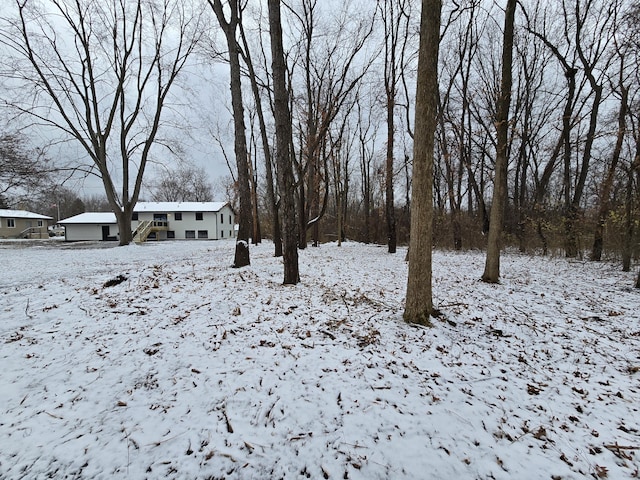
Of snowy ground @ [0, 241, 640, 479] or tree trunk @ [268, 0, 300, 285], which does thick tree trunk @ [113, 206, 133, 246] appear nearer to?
snowy ground @ [0, 241, 640, 479]

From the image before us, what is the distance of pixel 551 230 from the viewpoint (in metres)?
11.5

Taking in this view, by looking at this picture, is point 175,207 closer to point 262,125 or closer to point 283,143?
point 262,125

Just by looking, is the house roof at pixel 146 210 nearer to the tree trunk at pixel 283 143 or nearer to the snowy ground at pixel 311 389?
the tree trunk at pixel 283 143

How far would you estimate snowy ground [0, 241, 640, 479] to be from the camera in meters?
1.73

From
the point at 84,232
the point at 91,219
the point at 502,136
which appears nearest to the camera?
the point at 502,136

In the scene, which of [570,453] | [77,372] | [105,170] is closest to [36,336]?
[77,372]

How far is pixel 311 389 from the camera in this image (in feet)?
7.93

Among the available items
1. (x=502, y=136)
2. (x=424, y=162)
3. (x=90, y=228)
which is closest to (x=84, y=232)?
(x=90, y=228)

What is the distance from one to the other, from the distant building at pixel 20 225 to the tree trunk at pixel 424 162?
51034mm

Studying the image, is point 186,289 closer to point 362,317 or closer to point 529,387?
point 362,317

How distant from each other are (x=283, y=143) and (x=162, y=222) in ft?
113

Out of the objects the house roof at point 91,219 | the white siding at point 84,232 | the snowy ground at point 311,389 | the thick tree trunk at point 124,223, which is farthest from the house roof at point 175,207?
the snowy ground at point 311,389

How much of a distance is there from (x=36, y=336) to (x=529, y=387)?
5581 mm

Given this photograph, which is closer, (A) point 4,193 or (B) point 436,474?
(B) point 436,474
